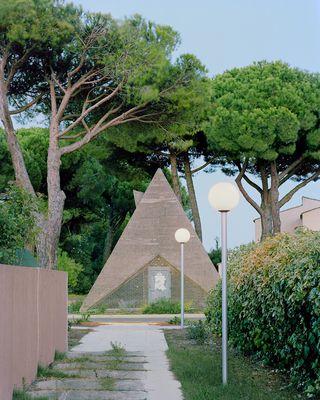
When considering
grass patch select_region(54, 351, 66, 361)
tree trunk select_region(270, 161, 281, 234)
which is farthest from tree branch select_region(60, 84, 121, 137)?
tree trunk select_region(270, 161, 281, 234)

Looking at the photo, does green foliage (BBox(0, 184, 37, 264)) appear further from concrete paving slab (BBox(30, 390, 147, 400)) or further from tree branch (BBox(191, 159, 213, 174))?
tree branch (BBox(191, 159, 213, 174))

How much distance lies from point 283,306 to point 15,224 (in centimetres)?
377

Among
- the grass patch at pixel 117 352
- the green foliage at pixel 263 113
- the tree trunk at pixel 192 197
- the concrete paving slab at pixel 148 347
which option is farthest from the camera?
the green foliage at pixel 263 113

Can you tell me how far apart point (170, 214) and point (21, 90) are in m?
7.01

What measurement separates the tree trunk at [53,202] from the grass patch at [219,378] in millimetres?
7168

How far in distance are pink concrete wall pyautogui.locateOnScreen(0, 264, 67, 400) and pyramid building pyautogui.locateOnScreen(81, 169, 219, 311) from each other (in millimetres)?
12635

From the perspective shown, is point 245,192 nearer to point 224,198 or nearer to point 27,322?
point 224,198

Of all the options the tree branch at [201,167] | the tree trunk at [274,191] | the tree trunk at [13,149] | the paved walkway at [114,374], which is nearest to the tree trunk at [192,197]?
the tree branch at [201,167]

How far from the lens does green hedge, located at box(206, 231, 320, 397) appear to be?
6469 millimetres

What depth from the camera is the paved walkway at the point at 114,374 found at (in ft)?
Answer: 23.3

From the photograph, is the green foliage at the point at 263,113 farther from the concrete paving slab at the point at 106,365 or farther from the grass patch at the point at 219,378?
the concrete paving slab at the point at 106,365

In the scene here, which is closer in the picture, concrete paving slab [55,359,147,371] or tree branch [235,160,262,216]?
concrete paving slab [55,359,147,371]

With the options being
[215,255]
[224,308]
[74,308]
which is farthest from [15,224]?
[215,255]

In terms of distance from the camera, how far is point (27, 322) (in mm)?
7668
